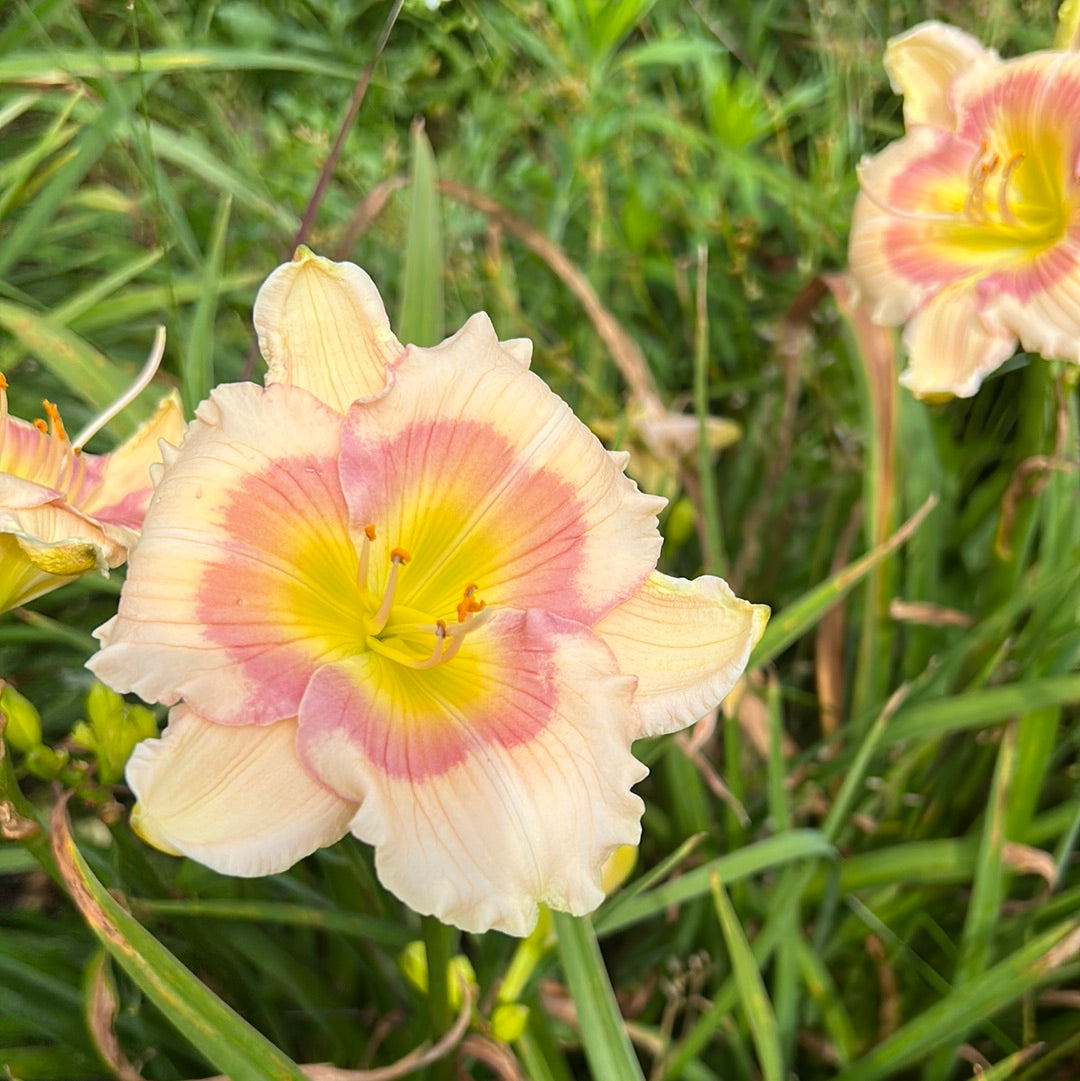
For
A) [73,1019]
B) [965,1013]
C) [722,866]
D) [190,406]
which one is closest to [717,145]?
[190,406]

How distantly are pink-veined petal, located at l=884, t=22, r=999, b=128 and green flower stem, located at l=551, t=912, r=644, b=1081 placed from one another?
885 mm

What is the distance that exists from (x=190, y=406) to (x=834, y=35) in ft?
3.98

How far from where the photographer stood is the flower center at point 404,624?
0.61 m

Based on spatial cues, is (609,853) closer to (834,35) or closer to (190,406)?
(190,406)

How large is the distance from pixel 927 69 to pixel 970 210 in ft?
0.56

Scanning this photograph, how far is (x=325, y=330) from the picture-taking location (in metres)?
0.66

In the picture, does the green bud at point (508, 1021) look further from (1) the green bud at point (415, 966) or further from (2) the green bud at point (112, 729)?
(2) the green bud at point (112, 729)

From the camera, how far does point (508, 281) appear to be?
138 centimetres

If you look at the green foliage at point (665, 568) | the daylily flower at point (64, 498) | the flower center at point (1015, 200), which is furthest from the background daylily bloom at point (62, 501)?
the flower center at point (1015, 200)

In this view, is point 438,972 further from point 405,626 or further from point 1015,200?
point 1015,200

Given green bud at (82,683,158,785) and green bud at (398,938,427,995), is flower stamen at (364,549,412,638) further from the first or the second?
green bud at (398,938,427,995)

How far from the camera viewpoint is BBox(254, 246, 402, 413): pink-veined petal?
0.65m

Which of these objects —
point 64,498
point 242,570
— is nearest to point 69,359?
point 64,498

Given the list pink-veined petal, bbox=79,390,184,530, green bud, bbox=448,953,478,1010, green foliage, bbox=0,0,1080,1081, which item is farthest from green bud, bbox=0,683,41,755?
green bud, bbox=448,953,478,1010
